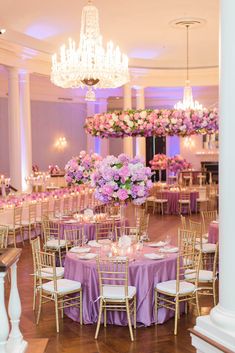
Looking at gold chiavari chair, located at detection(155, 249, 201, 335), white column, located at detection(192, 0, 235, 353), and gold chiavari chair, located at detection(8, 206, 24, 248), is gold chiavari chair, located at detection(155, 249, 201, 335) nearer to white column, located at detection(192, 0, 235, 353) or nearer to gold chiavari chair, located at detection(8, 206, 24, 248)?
white column, located at detection(192, 0, 235, 353)

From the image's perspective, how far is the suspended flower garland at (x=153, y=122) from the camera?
32.6 feet

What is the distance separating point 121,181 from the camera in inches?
242

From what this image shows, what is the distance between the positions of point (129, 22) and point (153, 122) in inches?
157

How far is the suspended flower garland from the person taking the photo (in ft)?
32.6

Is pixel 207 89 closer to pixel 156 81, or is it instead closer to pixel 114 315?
pixel 156 81

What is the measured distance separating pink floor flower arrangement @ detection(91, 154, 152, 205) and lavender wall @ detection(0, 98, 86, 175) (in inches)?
569

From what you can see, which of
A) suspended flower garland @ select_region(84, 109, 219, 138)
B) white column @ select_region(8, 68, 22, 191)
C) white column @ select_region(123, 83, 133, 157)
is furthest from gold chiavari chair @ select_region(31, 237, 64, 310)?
white column @ select_region(123, 83, 133, 157)

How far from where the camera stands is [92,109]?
71.2 ft

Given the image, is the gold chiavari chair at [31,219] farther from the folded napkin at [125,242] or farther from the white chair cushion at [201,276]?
the white chair cushion at [201,276]

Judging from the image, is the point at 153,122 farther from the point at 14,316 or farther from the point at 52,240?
the point at 14,316

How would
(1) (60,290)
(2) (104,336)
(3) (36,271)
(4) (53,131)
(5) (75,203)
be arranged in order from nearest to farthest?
(2) (104,336), (1) (60,290), (3) (36,271), (5) (75,203), (4) (53,131)

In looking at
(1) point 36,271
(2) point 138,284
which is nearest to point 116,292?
(2) point 138,284

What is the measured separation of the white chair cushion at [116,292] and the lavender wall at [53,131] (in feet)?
A: 49.1

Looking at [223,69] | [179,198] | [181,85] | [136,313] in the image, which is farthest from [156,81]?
[223,69]
